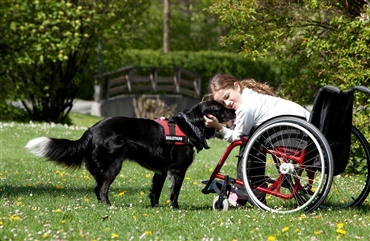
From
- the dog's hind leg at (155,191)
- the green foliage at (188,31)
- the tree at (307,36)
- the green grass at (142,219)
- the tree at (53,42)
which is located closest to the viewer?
the green grass at (142,219)

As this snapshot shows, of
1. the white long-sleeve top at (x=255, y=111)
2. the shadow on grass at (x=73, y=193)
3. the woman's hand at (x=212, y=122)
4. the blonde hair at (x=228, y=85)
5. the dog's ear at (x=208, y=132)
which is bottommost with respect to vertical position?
the shadow on grass at (x=73, y=193)

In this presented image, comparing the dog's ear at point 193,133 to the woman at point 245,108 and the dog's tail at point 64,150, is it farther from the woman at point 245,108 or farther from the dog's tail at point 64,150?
the dog's tail at point 64,150

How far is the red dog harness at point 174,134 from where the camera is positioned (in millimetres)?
6750

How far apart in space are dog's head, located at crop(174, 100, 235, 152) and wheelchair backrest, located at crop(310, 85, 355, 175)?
997 mm

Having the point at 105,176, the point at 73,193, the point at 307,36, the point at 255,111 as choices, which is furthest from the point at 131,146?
the point at 307,36

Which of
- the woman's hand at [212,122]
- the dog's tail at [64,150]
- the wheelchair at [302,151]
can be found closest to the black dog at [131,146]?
the dog's tail at [64,150]

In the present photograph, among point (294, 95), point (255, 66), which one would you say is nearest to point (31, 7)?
point (294, 95)

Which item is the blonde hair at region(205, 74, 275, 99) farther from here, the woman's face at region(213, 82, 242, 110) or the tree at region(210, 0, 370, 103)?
the tree at region(210, 0, 370, 103)

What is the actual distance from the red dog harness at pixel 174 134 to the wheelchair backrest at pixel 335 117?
1.28 m

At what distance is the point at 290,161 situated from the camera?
6195 mm

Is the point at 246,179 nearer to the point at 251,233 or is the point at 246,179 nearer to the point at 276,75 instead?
the point at 251,233

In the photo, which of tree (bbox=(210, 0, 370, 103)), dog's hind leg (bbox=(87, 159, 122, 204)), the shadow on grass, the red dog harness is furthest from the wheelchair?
tree (bbox=(210, 0, 370, 103))

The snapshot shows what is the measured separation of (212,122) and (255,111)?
0.43 m

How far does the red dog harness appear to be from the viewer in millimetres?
6750
